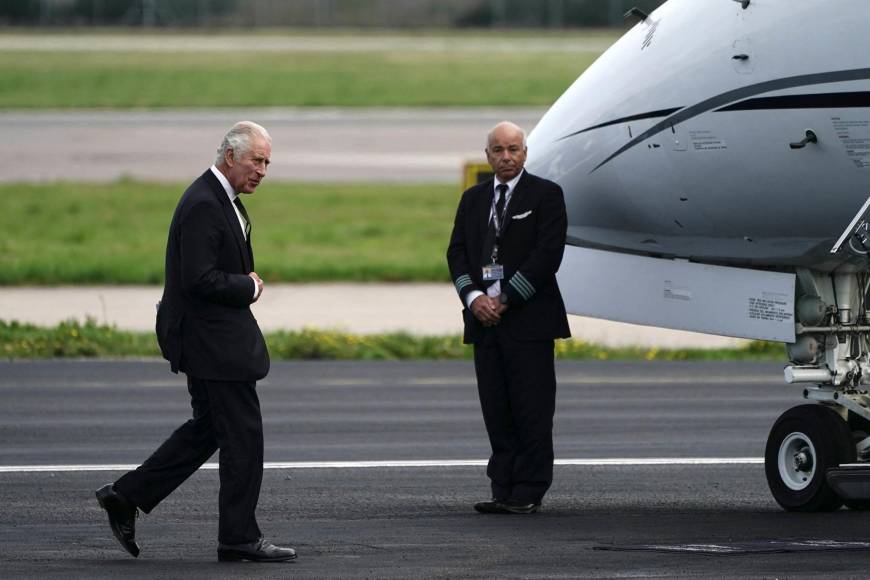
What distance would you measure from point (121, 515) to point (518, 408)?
225 cm

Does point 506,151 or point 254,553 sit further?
point 506,151

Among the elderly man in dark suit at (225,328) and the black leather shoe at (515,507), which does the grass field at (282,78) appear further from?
the elderly man in dark suit at (225,328)

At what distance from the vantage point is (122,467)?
10344 millimetres

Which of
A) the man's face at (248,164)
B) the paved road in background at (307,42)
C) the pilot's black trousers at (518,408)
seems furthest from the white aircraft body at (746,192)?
the paved road in background at (307,42)

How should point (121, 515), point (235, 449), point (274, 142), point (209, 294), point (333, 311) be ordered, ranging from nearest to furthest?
1. point (209, 294)
2. point (235, 449)
3. point (121, 515)
4. point (333, 311)
5. point (274, 142)

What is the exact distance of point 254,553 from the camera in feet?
24.7

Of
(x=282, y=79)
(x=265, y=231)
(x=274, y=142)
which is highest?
(x=282, y=79)

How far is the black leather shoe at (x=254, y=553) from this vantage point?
296 inches

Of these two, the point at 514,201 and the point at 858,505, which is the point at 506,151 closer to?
the point at 514,201

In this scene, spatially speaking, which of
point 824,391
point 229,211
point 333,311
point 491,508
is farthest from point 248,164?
point 333,311

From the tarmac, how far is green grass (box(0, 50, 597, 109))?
2490cm

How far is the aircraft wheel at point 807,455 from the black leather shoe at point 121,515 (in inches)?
134

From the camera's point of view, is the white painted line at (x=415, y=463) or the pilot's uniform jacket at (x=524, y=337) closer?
the pilot's uniform jacket at (x=524, y=337)

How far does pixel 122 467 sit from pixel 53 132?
88.7ft
